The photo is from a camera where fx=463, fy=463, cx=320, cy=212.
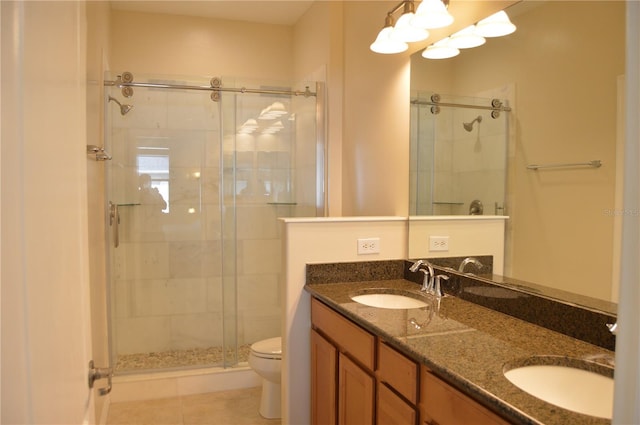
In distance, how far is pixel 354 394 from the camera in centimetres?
189

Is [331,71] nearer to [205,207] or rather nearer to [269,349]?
[205,207]

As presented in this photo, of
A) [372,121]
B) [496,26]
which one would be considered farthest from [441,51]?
[372,121]

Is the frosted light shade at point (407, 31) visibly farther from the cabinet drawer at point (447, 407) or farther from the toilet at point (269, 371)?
the toilet at point (269, 371)

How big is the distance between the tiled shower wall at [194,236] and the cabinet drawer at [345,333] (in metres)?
1.52

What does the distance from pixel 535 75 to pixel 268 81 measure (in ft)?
7.45

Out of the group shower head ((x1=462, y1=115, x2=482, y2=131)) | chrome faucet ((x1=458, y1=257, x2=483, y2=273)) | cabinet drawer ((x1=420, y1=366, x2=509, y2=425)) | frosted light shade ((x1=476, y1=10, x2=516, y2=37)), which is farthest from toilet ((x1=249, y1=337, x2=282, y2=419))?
frosted light shade ((x1=476, y1=10, x2=516, y2=37))

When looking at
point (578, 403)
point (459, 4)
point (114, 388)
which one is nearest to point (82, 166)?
point (578, 403)

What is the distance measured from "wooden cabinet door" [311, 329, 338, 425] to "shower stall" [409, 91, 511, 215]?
0.87m

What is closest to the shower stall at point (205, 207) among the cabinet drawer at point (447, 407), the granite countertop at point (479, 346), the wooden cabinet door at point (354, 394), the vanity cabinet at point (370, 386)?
the vanity cabinet at point (370, 386)

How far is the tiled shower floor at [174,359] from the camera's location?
133 inches

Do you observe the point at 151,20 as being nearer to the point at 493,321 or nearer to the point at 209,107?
the point at 209,107

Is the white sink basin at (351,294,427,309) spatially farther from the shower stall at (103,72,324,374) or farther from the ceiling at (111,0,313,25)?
the ceiling at (111,0,313,25)

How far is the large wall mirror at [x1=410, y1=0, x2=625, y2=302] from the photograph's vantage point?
1.38m

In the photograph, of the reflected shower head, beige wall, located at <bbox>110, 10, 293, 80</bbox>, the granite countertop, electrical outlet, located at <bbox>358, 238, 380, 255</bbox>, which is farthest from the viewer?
beige wall, located at <bbox>110, 10, 293, 80</bbox>
